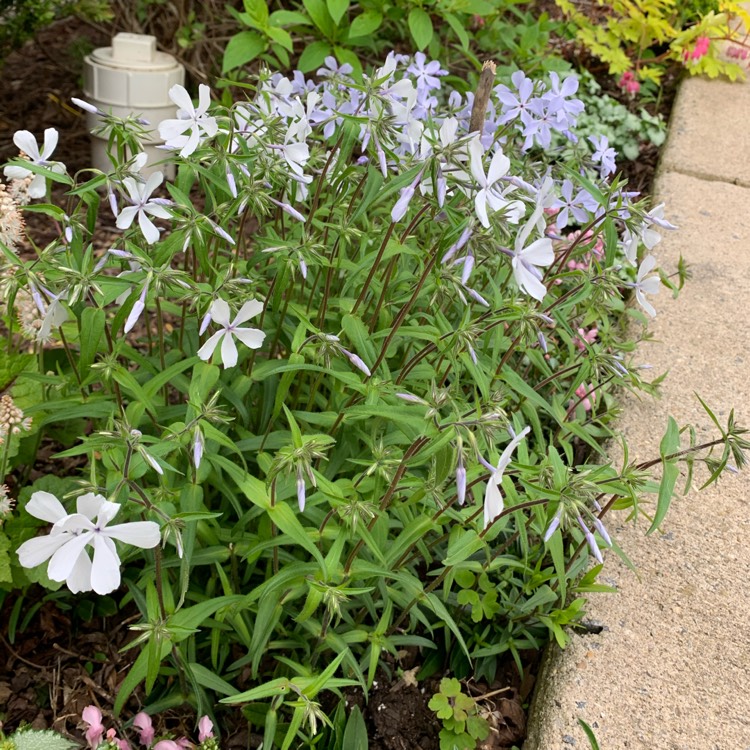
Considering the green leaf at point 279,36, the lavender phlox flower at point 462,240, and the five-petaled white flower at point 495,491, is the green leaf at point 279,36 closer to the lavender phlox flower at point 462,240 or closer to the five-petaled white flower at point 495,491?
the lavender phlox flower at point 462,240

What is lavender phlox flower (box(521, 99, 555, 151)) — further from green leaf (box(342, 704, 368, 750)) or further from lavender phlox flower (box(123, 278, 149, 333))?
green leaf (box(342, 704, 368, 750))

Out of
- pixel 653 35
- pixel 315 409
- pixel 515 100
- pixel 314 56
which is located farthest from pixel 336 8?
pixel 653 35

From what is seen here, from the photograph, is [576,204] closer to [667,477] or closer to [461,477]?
[667,477]

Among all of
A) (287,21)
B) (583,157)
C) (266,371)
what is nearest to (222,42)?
(287,21)

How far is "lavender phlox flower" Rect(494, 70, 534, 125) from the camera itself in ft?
7.23

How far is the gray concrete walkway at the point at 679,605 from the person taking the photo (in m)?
1.83

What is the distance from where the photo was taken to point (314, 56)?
12.2 feet

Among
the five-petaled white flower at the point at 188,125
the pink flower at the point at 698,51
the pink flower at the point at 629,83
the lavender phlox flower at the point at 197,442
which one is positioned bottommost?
the pink flower at the point at 629,83

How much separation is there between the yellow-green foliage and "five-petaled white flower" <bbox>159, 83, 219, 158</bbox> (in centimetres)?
361

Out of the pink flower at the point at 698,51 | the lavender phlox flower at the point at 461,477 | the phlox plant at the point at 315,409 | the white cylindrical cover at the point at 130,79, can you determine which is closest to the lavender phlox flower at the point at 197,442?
the phlox plant at the point at 315,409

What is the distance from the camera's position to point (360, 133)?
1881mm

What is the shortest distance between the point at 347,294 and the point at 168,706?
42.6 inches

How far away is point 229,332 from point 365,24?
2519 millimetres

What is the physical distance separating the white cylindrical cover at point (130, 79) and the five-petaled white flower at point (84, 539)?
2.99 meters
